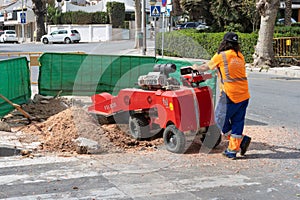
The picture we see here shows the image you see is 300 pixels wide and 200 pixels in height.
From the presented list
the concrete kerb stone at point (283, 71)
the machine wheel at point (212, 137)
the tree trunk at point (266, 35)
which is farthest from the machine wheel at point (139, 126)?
the tree trunk at point (266, 35)

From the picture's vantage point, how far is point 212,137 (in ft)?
26.1

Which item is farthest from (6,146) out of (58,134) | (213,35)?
(213,35)

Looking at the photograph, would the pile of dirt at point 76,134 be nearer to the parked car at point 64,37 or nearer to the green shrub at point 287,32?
the green shrub at point 287,32

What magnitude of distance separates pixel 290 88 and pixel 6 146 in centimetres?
1143

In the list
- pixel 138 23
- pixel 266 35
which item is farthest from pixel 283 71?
pixel 138 23

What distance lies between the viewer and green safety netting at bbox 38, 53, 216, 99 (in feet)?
37.9

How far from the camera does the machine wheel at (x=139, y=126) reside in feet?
27.5

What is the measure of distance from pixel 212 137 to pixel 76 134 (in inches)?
87.6

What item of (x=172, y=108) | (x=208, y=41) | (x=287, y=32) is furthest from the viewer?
(x=208, y=41)

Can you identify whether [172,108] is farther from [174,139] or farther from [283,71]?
[283,71]

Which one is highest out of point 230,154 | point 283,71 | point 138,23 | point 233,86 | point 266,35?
point 138,23

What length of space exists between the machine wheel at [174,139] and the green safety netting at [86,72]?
149 inches

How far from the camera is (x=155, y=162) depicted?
7180 mm

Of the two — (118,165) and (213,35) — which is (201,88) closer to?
(118,165)
